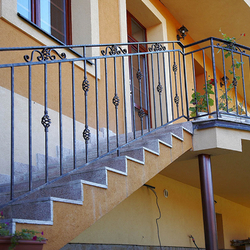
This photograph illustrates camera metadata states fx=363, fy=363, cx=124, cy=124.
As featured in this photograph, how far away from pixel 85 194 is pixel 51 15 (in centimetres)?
314

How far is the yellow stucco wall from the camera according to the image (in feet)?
13.9

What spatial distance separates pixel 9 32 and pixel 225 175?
341cm

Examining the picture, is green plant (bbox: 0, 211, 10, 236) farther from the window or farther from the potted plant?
the window

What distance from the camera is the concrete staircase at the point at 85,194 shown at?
2152 millimetres

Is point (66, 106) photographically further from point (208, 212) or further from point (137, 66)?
point (137, 66)

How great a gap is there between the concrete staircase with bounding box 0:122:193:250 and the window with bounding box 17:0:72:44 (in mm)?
2020

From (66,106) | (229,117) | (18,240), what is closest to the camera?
(18,240)

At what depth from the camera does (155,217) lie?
205 inches

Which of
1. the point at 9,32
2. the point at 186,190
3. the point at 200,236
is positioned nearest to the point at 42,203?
the point at 9,32

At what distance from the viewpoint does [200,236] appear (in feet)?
20.9

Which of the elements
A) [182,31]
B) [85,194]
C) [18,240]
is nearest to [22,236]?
[18,240]

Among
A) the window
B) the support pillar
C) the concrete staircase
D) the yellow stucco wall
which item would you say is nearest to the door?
the yellow stucco wall

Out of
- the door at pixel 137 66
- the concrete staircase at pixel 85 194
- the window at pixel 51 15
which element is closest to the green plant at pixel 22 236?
the concrete staircase at pixel 85 194

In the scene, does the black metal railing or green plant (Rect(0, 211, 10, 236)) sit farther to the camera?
the black metal railing
